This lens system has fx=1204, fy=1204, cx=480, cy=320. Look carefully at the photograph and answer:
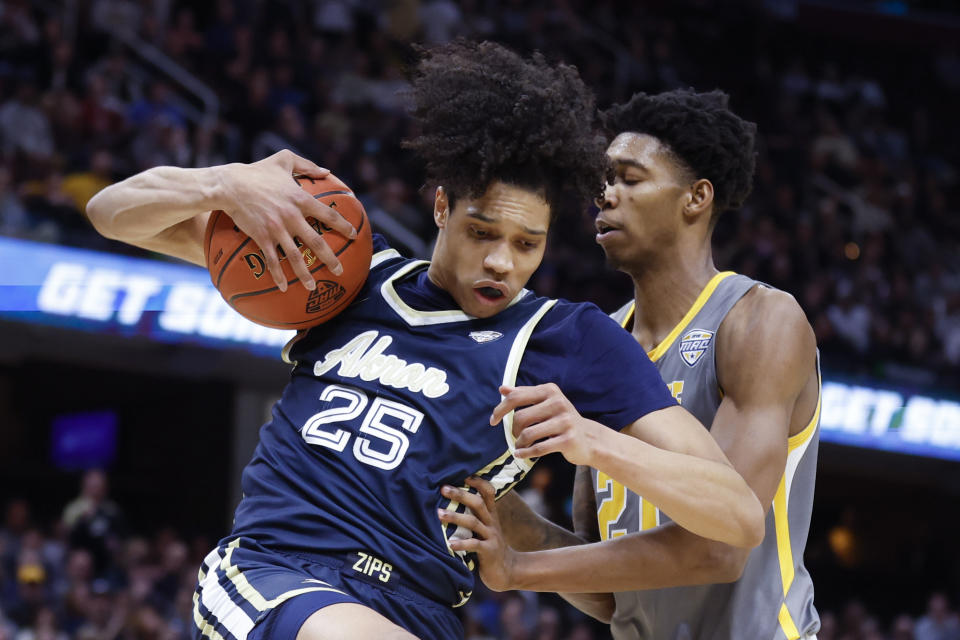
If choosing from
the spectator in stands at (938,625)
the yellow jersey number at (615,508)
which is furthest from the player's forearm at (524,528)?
the spectator in stands at (938,625)

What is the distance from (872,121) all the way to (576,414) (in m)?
17.8

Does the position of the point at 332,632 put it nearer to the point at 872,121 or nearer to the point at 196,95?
the point at 196,95

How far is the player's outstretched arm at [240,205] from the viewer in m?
2.81

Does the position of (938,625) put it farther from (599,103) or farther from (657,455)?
(657,455)

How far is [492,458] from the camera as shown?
2793 millimetres

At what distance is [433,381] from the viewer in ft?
9.23

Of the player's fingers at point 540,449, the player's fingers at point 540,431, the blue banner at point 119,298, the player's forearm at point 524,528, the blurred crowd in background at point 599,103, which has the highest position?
the player's fingers at point 540,431

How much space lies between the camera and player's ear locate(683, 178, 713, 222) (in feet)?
12.9

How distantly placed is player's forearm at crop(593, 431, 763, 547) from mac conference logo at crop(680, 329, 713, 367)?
867 millimetres

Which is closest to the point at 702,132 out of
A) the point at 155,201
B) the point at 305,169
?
the point at 305,169

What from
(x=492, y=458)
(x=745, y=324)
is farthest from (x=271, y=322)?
(x=745, y=324)

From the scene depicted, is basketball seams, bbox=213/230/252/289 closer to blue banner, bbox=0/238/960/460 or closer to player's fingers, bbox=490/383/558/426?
player's fingers, bbox=490/383/558/426

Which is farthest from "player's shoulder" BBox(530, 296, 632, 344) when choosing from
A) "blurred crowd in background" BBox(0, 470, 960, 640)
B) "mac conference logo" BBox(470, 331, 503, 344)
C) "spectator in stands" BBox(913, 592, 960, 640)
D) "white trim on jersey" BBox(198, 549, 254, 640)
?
"spectator in stands" BBox(913, 592, 960, 640)

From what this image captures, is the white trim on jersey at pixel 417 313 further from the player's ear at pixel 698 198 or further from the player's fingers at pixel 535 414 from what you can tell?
the player's ear at pixel 698 198
